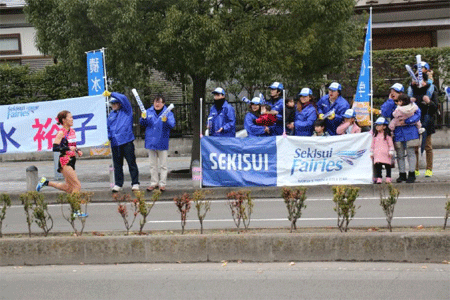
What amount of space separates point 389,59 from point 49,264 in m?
16.7

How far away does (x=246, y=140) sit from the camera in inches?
589

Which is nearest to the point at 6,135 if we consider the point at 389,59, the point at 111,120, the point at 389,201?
the point at 111,120

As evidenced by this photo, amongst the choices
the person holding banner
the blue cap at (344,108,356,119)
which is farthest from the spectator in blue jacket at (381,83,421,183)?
the person holding banner

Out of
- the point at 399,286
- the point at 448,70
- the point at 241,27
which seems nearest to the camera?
the point at 399,286

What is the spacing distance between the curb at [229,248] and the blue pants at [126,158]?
5.70 metres

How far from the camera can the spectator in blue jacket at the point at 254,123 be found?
50.9 feet

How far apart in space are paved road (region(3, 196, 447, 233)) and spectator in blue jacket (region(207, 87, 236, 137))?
1627mm

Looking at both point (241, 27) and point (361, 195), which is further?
point (241, 27)

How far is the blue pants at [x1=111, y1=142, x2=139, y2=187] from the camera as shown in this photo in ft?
49.5

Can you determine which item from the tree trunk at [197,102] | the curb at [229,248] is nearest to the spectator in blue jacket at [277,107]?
A: the tree trunk at [197,102]

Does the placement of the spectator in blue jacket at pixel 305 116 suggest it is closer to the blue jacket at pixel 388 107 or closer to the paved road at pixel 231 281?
the blue jacket at pixel 388 107

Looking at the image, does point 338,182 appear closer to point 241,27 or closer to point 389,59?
point 241,27

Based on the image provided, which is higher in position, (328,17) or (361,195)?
(328,17)

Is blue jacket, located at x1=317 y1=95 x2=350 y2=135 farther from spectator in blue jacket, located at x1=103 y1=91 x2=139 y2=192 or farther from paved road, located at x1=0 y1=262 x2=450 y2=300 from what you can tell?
paved road, located at x1=0 y1=262 x2=450 y2=300
